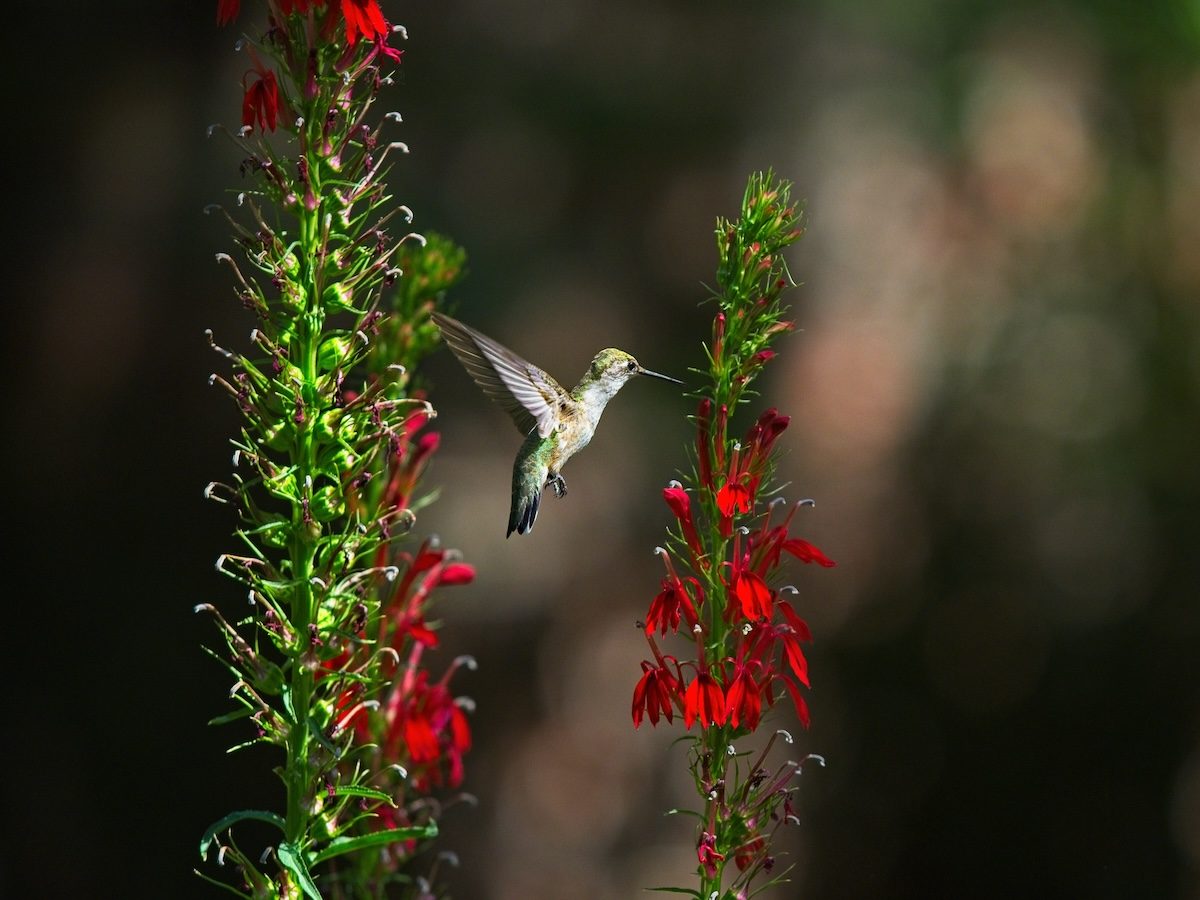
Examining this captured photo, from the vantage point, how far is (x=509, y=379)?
8.83 feet

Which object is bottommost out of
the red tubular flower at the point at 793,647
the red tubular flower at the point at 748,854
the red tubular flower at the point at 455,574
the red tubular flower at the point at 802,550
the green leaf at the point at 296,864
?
the green leaf at the point at 296,864

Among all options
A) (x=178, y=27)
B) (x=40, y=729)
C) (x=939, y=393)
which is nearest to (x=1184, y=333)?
(x=939, y=393)

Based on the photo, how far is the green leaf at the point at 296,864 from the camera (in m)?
1.73

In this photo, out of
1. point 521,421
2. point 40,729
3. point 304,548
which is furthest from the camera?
point 40,729

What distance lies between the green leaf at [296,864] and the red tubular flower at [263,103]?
1.08 metres

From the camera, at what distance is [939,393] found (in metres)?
6.35

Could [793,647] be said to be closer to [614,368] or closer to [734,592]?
[734,592]

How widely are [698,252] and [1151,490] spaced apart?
256 centimetres

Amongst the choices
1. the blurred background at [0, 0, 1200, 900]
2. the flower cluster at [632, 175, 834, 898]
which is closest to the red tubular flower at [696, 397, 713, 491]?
the flower cluster at [632, 175, 834, 898]

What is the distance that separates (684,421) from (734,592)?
173 inches

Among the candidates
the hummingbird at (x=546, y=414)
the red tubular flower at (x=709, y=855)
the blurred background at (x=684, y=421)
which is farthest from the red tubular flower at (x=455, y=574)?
the blurred background at (x=684, y=421)

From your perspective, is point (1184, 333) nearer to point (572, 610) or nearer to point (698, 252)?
point (698, 252)

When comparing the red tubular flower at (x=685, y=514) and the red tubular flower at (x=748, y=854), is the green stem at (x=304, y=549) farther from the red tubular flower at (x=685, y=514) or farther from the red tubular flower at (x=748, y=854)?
the red tubular flower at (x=748, y=854)

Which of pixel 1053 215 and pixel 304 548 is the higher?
pixel 1053 215
